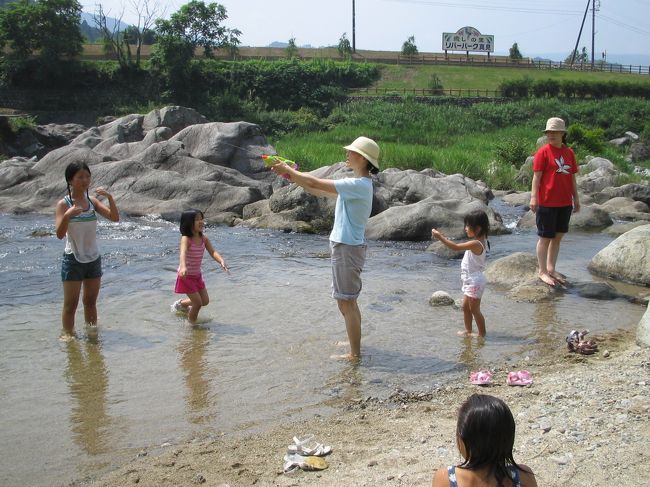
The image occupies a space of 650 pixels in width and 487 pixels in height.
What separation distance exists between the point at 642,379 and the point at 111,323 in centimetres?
533

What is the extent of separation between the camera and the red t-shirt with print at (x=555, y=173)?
893 cm

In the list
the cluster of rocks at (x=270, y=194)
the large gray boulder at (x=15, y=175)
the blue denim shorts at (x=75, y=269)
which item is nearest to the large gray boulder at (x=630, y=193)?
the cluster of rocks at (x=270, y=194)

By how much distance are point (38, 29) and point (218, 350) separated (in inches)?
1857

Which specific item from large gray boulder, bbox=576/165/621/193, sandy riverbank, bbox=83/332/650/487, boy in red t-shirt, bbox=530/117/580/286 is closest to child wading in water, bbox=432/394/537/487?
sandy riverbank, bbox=83/332/650/487

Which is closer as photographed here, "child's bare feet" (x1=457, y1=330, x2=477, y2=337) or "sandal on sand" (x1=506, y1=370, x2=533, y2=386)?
"sandal on sand" (x1=506, y1=370, x2=533, y2=386)

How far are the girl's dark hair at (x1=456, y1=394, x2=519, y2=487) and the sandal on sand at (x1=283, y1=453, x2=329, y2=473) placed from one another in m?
1.54

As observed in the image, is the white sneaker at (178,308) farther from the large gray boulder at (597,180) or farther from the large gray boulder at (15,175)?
the large gray boulder at (597,180)

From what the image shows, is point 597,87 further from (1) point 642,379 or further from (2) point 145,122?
(1) point 642,379

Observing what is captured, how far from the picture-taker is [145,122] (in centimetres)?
2773

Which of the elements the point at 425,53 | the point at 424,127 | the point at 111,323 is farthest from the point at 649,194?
the point at 425,53

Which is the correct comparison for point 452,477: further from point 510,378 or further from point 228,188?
point 228,188

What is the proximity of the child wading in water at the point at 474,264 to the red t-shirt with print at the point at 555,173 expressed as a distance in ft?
7.35

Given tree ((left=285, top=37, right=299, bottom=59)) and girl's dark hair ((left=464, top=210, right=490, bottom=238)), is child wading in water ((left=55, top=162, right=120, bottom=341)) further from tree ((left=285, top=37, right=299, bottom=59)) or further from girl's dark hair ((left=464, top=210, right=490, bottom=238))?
tree ((left=285, top=37, right=299, bottom=59))

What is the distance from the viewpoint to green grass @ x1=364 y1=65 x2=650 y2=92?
192ft
